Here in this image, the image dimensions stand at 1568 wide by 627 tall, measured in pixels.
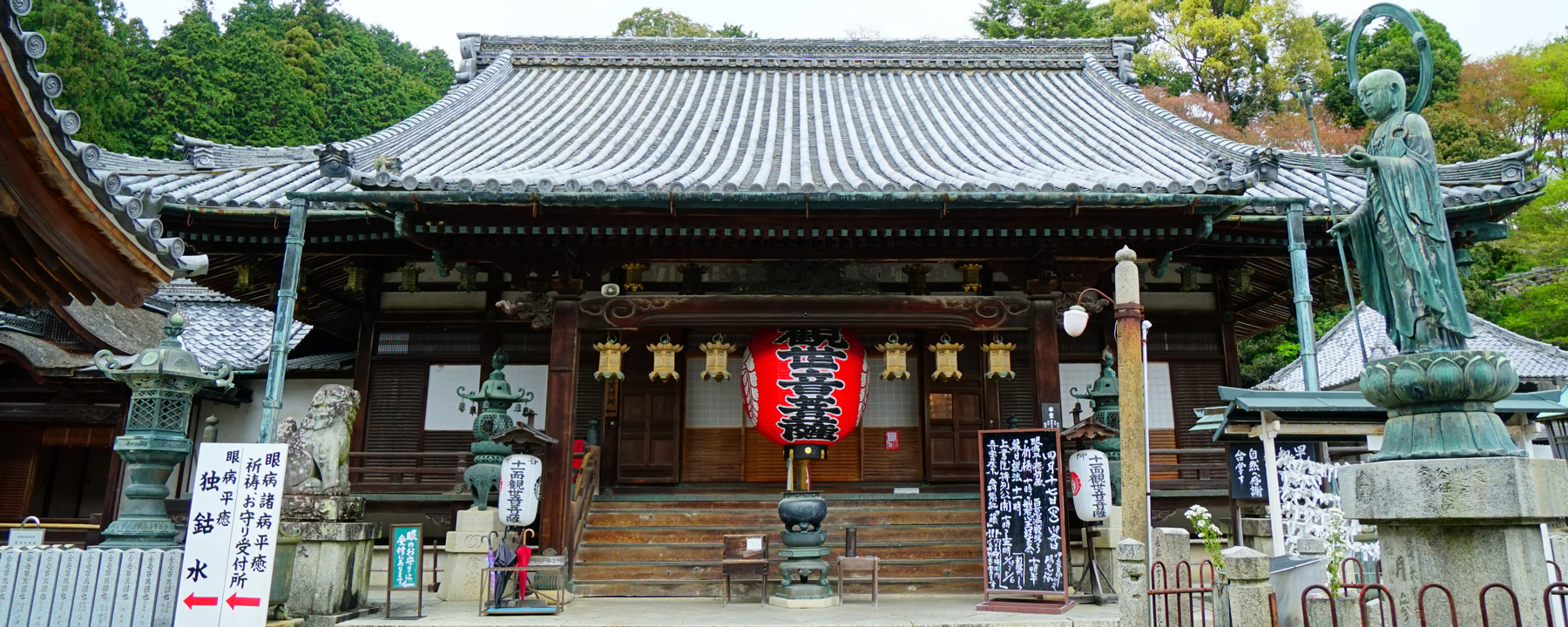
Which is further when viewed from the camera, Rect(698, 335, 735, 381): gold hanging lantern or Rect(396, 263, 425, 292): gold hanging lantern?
Rect(396, 263, 425, 292): gold hanging lantern

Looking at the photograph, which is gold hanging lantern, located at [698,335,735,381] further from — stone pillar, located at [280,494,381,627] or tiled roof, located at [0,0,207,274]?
tiled roof, located at [0,0,207,274]

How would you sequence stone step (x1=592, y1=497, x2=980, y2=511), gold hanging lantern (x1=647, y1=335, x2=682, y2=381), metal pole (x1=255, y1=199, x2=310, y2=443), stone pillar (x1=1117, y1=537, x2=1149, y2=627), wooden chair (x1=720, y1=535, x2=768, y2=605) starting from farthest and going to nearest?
stone step (x1=592, y1=497, x2=980, y2=511) < gold hanging lantern (x1=647, y1=335, x2=682, y2=381) < wooden chair (x1=720, y1=535, x2=768, y2=605) < metal pole (x1=255, y1=199, x2=310, y2=443) < stone pillar (x1=1117, y1=537, x2=1149, y2=627)

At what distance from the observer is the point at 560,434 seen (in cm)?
925

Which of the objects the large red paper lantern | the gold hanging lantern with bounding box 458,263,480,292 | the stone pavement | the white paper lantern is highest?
the gold hanging lantern with bounding box 458,263,480,292

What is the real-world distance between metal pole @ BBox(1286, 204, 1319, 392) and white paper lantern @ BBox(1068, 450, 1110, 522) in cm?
199

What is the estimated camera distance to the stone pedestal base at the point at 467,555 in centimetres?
921

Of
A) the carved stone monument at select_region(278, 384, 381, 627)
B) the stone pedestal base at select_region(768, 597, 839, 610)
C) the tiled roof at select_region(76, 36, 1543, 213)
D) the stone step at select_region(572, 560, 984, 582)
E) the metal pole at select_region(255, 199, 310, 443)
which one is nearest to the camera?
the carved stone monument at select_region(278, 384, 381, 627)

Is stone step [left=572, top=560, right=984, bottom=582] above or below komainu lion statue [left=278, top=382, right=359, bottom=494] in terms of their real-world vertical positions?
below

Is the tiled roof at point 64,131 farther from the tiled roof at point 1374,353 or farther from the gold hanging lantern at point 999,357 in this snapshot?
the tiled roof at point 1374,353

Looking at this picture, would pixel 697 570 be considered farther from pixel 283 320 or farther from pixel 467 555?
pixel 283 320

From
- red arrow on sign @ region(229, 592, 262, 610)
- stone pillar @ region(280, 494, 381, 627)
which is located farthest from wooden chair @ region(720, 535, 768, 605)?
red arrow on sign @ region(229, 592, 262, 610)

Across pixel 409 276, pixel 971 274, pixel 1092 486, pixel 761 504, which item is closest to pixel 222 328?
pixel 409 276

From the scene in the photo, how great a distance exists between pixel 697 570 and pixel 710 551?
0.38 metres

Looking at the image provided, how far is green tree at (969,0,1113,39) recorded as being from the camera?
106ft
